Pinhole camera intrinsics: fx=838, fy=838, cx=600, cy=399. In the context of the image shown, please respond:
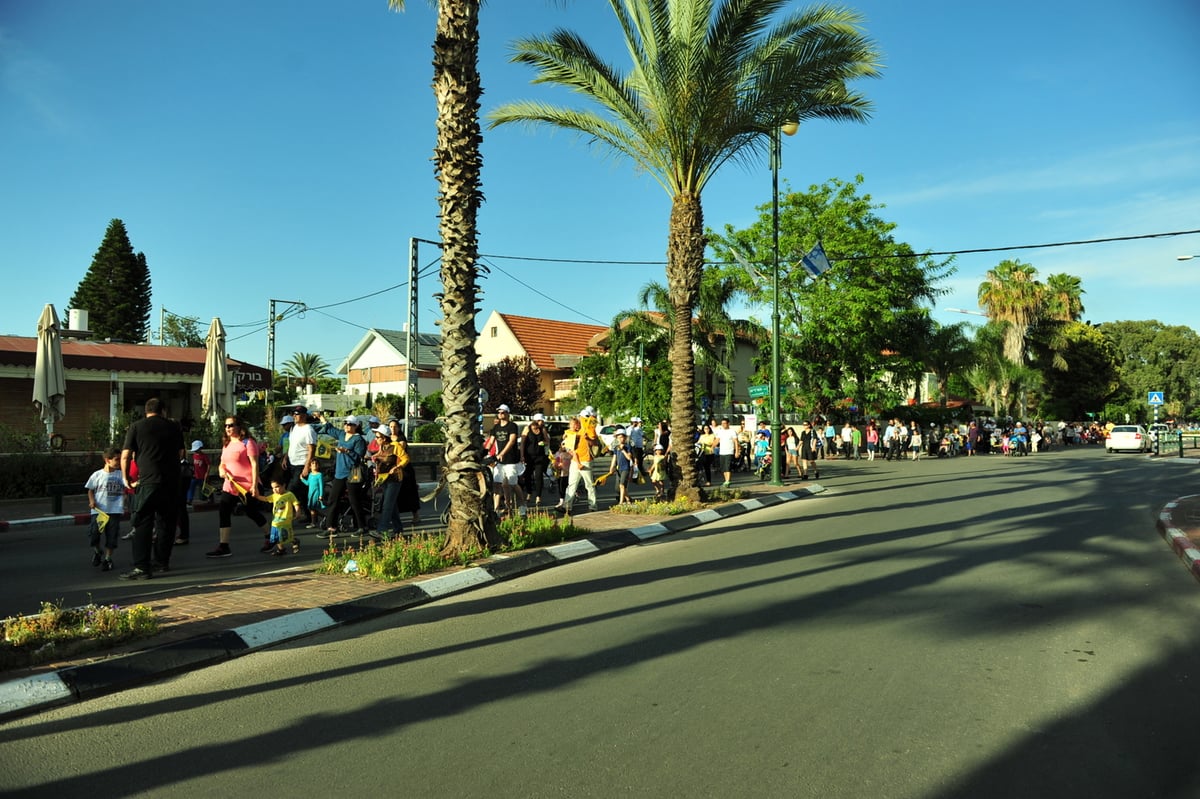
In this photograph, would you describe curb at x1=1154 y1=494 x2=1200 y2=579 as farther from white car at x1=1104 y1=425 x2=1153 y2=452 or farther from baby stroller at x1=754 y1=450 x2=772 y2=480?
white car at x1=1104 y1=425 x2=1153 y2=452

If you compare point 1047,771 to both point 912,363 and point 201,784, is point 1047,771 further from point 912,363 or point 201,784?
point 912,363

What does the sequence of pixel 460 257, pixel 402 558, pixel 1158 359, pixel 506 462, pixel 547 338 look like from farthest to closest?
pixel 1158 359 → pixel 547 338 → pixel 506 462 → pixel 460 257 → pixel 402 558

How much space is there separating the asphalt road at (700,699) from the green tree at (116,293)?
177ft

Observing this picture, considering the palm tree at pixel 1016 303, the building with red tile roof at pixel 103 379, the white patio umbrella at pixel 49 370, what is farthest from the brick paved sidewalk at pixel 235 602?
the palm tree at pixel 1016 303

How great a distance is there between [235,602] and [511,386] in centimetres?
3692

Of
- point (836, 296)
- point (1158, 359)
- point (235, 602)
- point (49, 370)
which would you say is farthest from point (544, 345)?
point (1158, 359)

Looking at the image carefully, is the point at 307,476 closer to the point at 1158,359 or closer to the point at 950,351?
the point at 950,351

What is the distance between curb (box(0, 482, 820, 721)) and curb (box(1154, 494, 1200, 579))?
0.83ft

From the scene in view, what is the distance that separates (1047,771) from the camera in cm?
385

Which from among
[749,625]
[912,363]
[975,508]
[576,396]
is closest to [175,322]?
[576,396]

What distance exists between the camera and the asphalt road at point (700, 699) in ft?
12.5

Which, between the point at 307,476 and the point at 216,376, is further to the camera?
the point at 216,376

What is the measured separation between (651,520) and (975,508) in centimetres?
611

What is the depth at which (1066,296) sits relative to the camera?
218ft
